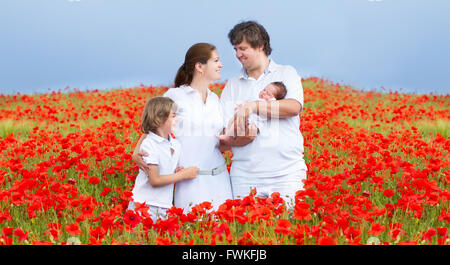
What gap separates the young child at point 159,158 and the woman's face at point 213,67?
0.46 m

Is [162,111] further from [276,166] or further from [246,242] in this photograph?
[246,242]

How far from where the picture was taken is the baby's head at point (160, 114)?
3.93 metres

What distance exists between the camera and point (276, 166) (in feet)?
14.2

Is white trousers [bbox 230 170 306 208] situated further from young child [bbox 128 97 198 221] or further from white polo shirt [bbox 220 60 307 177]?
young child [bbox 128 97 198 221]

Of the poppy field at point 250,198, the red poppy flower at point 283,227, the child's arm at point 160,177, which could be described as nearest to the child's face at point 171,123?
the child's arm at point 160,177

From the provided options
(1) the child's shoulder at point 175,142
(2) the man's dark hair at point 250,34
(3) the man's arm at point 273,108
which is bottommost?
(1) the child's shoulder at point 175,142

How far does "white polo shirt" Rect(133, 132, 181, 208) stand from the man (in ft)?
1.67

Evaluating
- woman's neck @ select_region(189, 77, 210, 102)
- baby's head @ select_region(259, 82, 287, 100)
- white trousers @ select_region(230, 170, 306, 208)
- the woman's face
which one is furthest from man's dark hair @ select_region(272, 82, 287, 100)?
white trousers @ select_region(230, 170, 306, 208)

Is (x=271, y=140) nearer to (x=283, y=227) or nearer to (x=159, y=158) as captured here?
(x=159, y=158)

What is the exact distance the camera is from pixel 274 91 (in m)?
4.21

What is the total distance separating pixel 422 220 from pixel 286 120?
142 centimetres

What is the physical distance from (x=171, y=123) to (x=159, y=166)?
372 mm

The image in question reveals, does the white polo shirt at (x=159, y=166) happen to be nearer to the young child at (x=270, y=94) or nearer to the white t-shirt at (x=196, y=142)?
the white t-shirt at (x=196, y=142)

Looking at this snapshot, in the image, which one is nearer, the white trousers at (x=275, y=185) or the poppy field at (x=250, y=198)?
the poppy field at (x=250, y=198)
